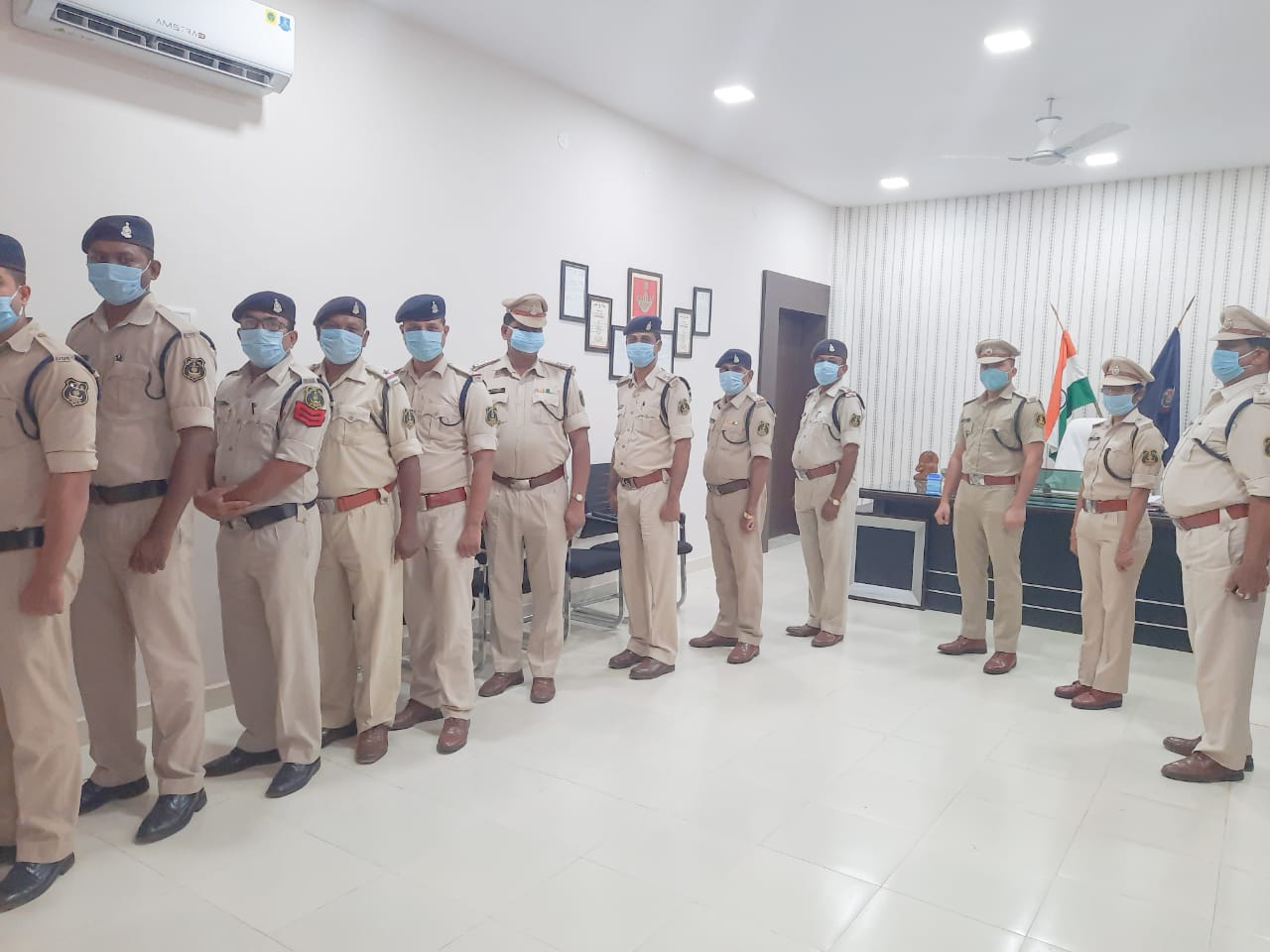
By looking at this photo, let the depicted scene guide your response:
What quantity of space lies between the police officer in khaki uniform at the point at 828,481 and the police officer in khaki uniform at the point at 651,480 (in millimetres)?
987

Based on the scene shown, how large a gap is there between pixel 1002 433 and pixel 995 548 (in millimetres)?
592

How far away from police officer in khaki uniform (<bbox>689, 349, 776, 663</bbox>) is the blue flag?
399cm

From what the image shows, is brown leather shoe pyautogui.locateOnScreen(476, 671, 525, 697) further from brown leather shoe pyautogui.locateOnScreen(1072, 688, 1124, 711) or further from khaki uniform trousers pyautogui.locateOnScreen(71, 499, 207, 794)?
brown leather shoe pyautogui.locateOnScreen(1072, 688, 1124, 711)

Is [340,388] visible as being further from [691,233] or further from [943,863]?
[691,233]

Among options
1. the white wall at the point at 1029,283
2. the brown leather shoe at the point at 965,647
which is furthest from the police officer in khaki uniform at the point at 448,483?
the white wall at the point at 1029,283

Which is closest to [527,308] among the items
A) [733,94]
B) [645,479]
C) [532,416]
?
[532,416]

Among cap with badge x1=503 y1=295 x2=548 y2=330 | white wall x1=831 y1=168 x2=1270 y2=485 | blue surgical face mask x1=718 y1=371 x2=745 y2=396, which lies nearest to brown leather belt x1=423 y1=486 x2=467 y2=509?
cap with badge x1=503 y1=295 x2=548 y2=330

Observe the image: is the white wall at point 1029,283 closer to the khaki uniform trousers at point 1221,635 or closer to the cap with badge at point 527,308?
the khaki uniform trousers at point 1221,635

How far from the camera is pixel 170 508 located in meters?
2.51

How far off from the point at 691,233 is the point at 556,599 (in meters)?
3.46

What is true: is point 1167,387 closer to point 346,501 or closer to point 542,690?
point 542,690

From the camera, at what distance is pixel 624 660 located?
14.2 feet

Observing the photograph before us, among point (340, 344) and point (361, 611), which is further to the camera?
point (361, 611)

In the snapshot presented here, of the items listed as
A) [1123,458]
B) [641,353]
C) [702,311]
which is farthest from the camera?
[702,311]
